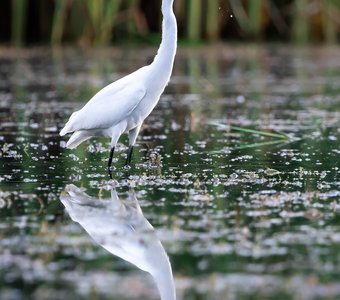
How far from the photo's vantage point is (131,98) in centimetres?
791

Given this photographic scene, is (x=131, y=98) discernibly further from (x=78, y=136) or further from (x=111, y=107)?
(x=78, y=136)

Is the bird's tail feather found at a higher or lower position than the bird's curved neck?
lower

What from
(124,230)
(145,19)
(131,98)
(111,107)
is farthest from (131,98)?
(145,19)

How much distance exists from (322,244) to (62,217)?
165 cm

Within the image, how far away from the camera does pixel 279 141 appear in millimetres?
9695

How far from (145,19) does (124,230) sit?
16851mm

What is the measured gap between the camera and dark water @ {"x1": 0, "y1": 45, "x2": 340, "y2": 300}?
4801mm

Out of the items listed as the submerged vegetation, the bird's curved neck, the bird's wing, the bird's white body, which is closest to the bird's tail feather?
the bird's white body

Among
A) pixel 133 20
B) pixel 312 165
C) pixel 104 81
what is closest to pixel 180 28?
pixel 133 20

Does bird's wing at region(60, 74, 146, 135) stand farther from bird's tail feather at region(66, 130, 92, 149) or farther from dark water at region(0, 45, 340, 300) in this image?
dark water at region(0, 45, 340, 300)

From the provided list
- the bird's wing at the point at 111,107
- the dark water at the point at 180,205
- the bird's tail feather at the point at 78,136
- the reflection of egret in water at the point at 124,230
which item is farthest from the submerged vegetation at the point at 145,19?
the reflection of egret in water at the point at 124,230

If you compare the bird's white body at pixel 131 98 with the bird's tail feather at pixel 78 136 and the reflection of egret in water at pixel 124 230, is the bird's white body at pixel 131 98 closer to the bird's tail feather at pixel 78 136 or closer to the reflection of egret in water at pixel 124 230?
the bird's tail feather at pixel 78 136

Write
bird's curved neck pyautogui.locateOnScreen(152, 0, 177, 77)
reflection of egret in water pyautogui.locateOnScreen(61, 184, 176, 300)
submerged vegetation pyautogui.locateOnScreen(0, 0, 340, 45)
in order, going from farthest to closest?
submerged vegetation pyautogui.locateOnScreen(0, 0, 340, 45) → bird's curved neck pyautogui.locateOnScreen(152, 0, 177, 77) → reflection of egret in water pyautogui.locateOnScreen(61, 184, 176, 300)

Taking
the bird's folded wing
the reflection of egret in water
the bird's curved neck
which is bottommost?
the reflection of egret in water
